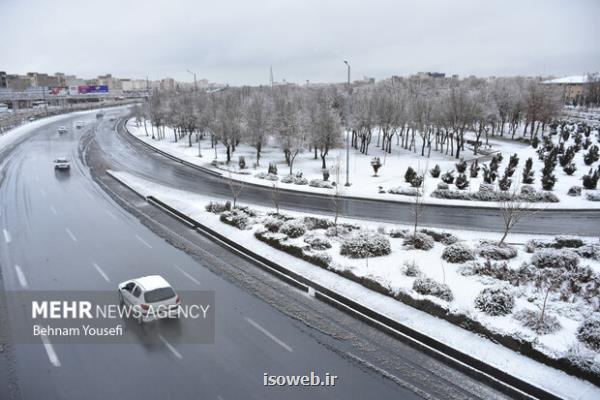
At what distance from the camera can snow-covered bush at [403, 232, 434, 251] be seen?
20.8 m

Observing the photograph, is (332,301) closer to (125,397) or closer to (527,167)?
(125,397)

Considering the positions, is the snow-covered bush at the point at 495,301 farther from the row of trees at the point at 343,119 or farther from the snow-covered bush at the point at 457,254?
the row of trees at the point at 343,119

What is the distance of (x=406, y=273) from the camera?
17844mm

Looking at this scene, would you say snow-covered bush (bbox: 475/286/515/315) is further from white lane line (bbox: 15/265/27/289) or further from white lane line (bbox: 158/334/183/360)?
white lane line (bbox: 15/265/27/289)

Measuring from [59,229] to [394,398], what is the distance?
21677mm

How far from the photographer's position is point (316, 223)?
985 inches

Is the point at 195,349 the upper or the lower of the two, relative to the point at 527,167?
lower

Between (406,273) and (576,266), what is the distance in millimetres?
7144

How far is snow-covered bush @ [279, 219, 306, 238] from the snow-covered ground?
10971 millimetres

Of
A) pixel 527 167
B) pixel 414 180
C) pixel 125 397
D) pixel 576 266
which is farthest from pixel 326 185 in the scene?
pixel 125 397

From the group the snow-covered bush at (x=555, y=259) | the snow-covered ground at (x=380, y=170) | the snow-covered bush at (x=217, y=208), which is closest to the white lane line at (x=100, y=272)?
the snow-covered bush at (x=217, y=208)

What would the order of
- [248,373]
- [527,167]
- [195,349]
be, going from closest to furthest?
[248,373] → [195,349] → [527,167]

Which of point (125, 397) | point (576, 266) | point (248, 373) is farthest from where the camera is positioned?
point (576, 266)

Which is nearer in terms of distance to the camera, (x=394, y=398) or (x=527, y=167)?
(x=394, y=398)
